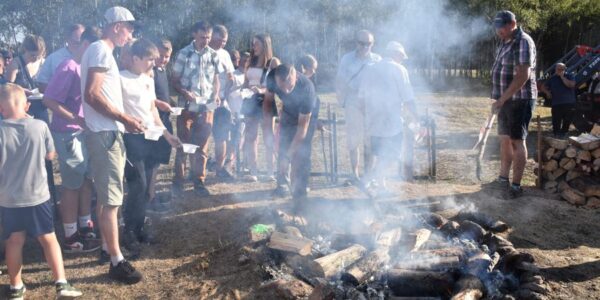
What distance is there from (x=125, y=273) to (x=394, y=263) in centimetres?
224

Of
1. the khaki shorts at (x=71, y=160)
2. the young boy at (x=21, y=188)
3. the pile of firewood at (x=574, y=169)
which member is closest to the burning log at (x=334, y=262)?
the young boy at (x=21, y=188)

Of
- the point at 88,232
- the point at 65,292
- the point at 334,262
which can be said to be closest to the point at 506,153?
the point at 334,262

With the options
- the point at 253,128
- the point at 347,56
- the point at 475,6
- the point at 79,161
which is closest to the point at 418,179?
the point at 347,56

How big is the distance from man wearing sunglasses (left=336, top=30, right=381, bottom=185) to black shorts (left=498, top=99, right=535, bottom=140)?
1846 millimetres

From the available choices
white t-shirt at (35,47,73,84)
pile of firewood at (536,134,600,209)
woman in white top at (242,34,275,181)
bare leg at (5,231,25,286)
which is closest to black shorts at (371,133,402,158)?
woman in white top at (242,34,275,181)

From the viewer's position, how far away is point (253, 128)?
6.80 meters

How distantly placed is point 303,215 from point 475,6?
18.9 ft

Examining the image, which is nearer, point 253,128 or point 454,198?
point 454,198

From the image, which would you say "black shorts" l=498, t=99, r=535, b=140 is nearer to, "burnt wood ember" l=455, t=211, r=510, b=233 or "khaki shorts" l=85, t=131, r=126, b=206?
"burnt wood ember" l=455, t=211, r=510, b=233

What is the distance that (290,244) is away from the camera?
3.91 metres

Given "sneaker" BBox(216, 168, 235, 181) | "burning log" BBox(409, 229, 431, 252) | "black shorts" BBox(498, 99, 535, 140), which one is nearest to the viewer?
"burning log" BBox(409, 229, 431, 252)

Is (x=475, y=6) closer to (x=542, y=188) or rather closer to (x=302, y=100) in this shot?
(x=542, y=188)

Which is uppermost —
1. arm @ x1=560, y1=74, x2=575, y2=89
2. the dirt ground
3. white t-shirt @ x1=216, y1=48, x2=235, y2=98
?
white t-shirt @ x1=216, y1=48, x2=235, y2=98

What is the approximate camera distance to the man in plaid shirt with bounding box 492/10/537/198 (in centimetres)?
536
